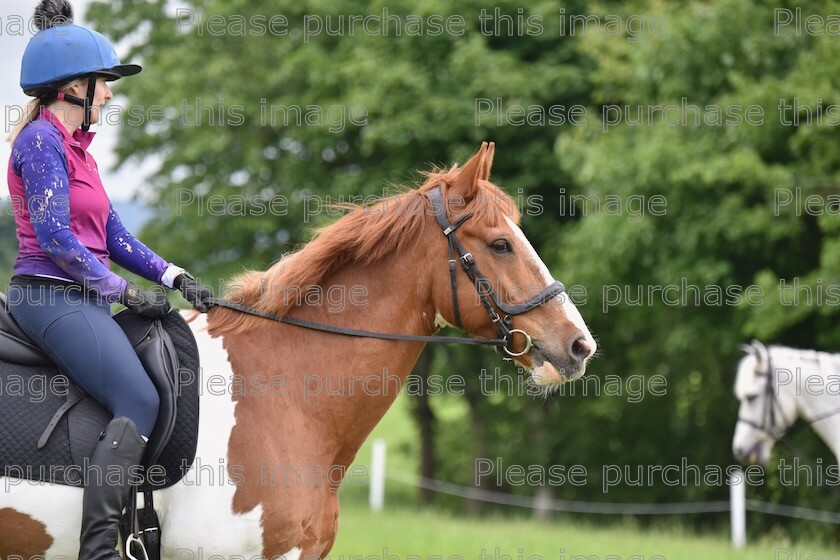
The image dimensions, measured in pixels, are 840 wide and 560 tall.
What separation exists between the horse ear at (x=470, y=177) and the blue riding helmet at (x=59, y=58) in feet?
5.40

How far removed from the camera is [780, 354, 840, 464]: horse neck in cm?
930

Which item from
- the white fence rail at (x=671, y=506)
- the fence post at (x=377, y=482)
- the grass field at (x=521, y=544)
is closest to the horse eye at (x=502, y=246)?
the grass field at (x=521, y=544)

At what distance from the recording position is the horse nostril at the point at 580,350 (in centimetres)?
411

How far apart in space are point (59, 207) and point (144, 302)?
21.3 inches

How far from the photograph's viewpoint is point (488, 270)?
4242mm

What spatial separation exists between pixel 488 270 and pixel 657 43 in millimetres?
10868

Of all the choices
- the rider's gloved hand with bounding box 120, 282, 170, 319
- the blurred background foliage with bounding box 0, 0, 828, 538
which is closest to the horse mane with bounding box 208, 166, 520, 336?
the rider's gloved hand with bounding box 120, 282, 170, 319

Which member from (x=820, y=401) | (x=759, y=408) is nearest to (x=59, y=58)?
(x=820, y=401)

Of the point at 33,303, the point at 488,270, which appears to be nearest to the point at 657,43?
the point at 488,270

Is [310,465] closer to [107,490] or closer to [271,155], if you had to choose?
[107,490]

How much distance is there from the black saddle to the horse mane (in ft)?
1.11

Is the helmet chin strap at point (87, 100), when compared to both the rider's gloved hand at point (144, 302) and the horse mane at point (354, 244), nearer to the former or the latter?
the rider's gloved hand at point (144, 302)

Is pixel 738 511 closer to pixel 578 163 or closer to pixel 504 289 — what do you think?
pixel 578 163

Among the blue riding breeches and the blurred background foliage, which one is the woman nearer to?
the blue riding breeches
